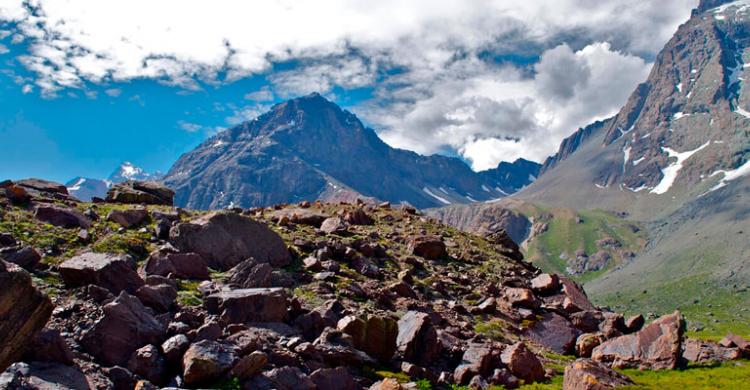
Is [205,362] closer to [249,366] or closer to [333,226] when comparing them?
[249,366]

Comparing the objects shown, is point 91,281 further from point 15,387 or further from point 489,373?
point 489,373

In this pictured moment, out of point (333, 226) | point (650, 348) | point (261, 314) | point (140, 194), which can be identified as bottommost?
point (650, 348)

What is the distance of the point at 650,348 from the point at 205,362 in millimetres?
35235

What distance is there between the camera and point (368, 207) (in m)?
88.6

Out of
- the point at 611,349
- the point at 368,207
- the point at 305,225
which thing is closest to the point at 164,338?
the point at 611,349

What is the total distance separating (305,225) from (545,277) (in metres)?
31.2

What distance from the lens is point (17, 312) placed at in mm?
17516

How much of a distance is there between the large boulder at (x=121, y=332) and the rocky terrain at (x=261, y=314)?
6cm

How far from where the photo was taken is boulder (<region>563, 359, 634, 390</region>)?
92.0 ft

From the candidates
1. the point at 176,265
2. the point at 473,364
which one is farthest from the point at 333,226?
the point at 473,364

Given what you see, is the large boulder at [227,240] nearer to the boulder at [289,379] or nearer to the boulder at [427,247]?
the boulder at [289,379]

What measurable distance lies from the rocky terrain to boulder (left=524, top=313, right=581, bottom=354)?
0.58 ft

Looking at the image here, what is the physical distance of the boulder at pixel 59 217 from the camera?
1519 inches

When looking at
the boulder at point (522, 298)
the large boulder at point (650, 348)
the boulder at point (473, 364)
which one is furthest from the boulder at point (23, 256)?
the boulder at point (522, 298)
